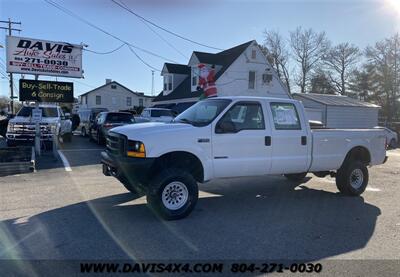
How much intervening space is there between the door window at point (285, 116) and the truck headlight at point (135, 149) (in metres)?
2.73

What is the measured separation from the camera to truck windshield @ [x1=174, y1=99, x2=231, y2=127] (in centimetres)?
658

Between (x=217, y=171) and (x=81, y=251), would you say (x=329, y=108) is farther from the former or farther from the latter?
(x=81, y=251)

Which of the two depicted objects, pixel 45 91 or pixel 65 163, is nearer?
pixel 65 163

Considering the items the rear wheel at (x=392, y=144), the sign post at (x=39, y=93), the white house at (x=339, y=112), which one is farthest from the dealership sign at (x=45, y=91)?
the rear wheel at (x=392, y=144)

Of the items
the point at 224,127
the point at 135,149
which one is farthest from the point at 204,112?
the point at 135,149

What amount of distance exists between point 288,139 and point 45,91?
10497 millimetres

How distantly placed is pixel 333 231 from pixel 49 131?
13158mm

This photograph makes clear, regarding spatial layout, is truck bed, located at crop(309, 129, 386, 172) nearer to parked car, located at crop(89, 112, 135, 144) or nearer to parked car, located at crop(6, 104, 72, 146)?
parked car, located at crop(89, 112, 135, 144)

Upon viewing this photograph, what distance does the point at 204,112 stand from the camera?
6.91 metres

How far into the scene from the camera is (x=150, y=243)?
4961mm

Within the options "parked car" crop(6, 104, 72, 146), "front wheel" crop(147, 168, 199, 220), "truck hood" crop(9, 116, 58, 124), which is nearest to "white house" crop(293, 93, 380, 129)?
"truck hood" crop(9, 116, 58, 124)

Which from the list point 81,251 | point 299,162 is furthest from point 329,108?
→ point 81,251

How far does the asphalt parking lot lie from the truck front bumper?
638 millimetres

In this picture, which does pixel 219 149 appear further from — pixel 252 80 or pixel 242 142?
pixel 252 80
